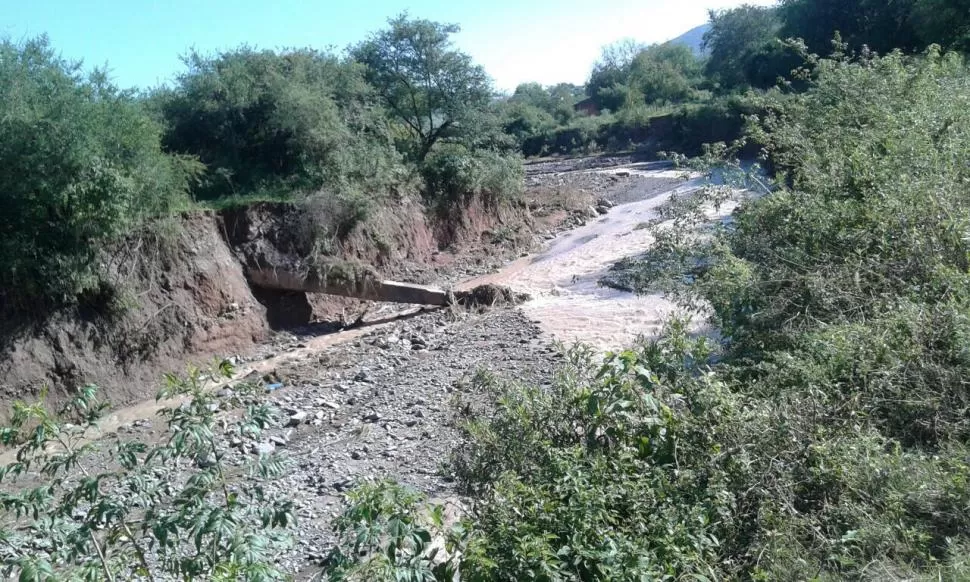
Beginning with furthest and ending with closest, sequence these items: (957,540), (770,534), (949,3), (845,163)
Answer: (949,3)
(845,163)
(770,534)
(957,540)

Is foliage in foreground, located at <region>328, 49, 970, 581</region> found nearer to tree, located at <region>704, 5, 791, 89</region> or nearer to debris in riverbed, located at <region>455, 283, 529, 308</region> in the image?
debris in riverbed, located at <region>455, 283, 529, 308</region>

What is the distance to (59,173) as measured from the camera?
1067 centimetres

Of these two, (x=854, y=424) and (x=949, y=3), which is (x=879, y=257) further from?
(x=949, y=3)

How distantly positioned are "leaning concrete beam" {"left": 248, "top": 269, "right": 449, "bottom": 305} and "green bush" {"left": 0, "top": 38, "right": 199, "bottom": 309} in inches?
131

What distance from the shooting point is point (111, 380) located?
11.6m

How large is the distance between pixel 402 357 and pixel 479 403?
422 centimetres

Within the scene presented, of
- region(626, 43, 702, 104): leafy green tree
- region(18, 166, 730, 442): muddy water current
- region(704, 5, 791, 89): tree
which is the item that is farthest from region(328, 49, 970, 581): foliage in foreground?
region(626, 43, 702, 104): leafy green tree

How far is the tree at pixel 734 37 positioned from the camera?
148 ft

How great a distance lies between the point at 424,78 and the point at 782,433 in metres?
19.5

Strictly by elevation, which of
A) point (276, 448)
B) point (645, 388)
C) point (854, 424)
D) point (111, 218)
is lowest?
point (276, 448)

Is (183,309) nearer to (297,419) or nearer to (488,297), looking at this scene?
(297,419)

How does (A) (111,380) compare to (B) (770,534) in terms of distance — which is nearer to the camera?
(B) (770,534)

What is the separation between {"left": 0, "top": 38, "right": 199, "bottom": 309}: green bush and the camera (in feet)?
34.3

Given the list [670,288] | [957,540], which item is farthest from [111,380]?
[957,540]
